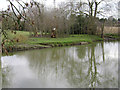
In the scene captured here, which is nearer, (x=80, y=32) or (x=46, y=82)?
(x=46, y=82)

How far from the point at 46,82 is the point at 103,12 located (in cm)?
1157

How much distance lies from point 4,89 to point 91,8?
12.6m

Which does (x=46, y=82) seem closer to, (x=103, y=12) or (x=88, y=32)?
(x=88, y=32)

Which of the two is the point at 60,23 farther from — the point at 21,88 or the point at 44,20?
the point at 21,88

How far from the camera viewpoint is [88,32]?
12.9 metres

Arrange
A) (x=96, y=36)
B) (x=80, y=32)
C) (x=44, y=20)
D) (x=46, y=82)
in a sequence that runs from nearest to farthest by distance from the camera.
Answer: (x=46, y=82) → (x=44, y=20) → (x=96, y=36) → (x=80, y=32)

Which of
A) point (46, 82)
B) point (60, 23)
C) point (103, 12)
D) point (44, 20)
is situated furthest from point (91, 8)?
point (46, 82)

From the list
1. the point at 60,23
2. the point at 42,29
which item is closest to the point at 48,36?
the point at 42,29

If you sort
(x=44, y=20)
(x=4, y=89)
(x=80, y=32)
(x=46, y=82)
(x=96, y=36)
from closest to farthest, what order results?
(x=4, y=89), (x=46, y=82), (x=44, y=20), (x=96, y=36), (x=80, y=32)

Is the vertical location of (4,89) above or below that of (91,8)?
below

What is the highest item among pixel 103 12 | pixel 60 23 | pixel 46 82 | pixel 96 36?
pixel 103 12

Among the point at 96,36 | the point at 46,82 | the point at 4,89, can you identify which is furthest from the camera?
the point at 96,36

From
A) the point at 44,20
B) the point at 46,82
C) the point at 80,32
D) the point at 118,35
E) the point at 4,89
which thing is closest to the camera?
the point at 4,89

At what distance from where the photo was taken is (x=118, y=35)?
1016cm
